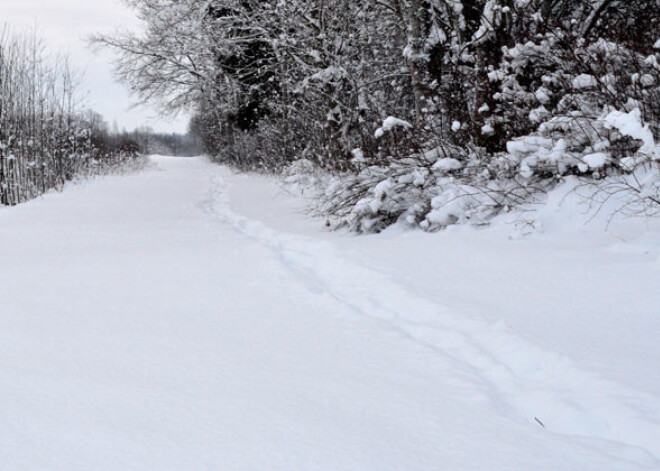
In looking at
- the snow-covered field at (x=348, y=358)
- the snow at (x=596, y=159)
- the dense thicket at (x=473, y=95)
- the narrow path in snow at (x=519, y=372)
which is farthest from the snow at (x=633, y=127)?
the narrow path in snow at (x=519, y=372)

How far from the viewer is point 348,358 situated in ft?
7.90

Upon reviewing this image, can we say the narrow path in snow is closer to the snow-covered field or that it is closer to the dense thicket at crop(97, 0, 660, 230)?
the snow-covered field

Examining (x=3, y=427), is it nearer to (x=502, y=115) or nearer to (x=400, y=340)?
(x=400, y=340)

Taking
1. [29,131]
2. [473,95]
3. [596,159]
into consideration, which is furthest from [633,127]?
[29,131]

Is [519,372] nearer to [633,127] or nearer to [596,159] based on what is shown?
[633,127]

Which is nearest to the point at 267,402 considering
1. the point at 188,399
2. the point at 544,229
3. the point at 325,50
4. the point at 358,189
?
the point at 188,399

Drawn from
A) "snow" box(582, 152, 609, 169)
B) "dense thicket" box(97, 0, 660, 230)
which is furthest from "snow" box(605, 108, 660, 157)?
"snow" box(582, 152, 609, 169)

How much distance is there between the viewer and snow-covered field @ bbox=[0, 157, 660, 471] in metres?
1.66

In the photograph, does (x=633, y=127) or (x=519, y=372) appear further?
(x=633, y=127)

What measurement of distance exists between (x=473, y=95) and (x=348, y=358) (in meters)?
5.40

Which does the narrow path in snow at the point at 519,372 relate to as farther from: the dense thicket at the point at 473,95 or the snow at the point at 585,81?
the snow at the point at 585,81

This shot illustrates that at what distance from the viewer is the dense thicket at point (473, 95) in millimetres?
4516

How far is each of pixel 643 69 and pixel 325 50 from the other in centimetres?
676

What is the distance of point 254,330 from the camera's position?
2.82 m
